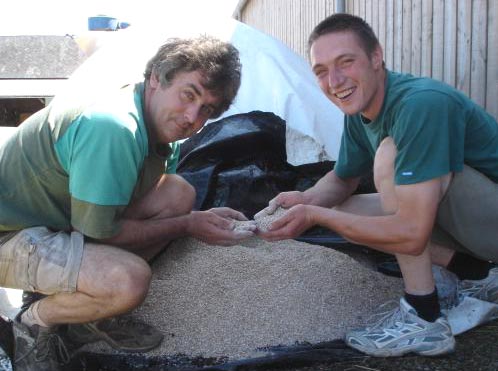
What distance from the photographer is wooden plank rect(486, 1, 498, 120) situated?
293cm

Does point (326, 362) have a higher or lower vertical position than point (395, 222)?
lower

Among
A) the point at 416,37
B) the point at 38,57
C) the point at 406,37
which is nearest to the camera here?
the point at 416,37

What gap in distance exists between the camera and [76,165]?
6.34 ft

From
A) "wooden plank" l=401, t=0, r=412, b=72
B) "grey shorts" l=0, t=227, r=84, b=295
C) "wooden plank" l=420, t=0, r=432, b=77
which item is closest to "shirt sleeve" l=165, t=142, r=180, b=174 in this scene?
"grey shorts" l=0, t=227, r=84, b=295

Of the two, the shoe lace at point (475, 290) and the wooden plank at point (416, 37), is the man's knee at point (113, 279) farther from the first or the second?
the wooden plank at point (416, 37)

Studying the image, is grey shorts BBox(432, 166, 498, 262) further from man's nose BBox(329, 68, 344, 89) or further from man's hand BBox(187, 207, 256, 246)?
man's hand BBox(187, 207, 256, 246)

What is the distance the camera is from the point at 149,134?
87.8 inches

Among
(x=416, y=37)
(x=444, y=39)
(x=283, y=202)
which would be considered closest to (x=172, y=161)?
(x=283, y=202)

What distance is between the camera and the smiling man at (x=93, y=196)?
1.95m

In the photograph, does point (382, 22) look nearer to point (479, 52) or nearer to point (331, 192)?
point (479, 52)

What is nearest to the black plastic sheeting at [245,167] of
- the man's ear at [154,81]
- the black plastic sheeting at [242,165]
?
the black plastic sheeting at [242,165]

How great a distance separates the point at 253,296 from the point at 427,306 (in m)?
0.71

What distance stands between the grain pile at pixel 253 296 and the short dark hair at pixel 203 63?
2.57 feet

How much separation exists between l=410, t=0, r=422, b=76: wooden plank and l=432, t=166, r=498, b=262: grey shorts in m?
1.68
